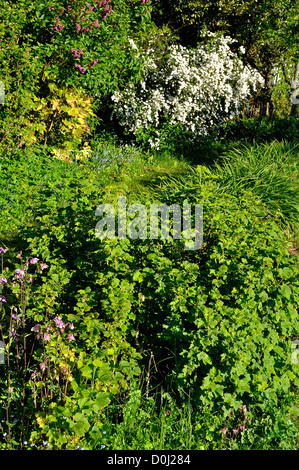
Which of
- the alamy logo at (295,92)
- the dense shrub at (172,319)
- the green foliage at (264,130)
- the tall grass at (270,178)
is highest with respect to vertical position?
the alamy logo at (295,92)

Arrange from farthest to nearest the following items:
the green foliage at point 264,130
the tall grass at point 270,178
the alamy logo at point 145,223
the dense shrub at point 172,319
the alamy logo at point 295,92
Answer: the alamy logo at point 295,92 < the green foliage at point 264,130 < the tall grass at point 270,178 < the alamy logo at point 145,223 < the dense shrub at point 172,319

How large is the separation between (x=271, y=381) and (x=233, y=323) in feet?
1.38

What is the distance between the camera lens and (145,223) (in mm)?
2840

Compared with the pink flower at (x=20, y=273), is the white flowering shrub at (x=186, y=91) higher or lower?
higher

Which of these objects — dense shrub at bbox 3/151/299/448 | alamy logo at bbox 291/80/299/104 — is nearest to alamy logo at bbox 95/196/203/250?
dense shrub at bbox 3/151/299/448

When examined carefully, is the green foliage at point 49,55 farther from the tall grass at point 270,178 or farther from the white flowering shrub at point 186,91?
the tall grass at point 270,178

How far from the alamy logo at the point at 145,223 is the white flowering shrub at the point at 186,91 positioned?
5363 millimetres

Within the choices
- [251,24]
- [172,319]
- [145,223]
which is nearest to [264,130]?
[251,24]

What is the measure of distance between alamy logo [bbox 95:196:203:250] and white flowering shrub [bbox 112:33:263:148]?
5.36 metres

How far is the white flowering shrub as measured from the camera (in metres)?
8.16

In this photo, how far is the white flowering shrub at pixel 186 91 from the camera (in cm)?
816

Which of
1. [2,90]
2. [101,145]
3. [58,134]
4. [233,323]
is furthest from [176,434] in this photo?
[101,145]

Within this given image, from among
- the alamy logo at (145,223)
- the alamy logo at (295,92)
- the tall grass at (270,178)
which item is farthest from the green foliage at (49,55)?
the alamy logo at (295,92)
